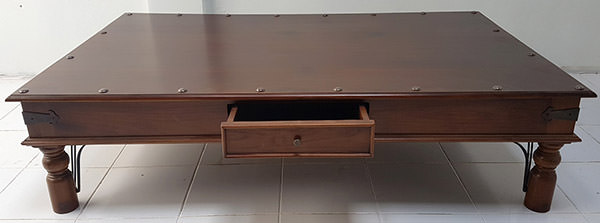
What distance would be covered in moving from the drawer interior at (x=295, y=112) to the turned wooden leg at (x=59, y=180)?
49 cm

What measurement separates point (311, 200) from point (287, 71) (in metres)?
0.40

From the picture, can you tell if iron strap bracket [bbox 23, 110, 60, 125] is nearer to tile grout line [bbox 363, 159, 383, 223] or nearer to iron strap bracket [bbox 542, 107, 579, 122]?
tile grout line [bbox 363, 159, 383, 223]

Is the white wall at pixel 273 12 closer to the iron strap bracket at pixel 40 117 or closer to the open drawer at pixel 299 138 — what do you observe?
the iron strap bracket at pixel 40 117

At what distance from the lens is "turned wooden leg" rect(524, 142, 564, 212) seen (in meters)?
1.46

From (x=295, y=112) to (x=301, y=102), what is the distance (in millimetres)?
107

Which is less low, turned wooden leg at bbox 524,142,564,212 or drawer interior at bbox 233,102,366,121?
drawer interior at bbox 233,102,366,121

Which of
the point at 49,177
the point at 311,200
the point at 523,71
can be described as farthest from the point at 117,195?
the point at 523,71

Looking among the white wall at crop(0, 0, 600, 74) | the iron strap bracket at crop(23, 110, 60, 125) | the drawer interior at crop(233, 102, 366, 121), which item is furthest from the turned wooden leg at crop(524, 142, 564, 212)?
the white wall at crop(0, 0, 600, 74)

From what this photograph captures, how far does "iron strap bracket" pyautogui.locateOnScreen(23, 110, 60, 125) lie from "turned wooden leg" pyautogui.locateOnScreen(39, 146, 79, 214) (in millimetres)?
91

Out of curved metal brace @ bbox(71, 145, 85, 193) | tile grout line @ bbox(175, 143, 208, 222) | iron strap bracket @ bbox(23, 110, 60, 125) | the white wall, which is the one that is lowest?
tile grout line @ bbox(175, 143, 208, 222)

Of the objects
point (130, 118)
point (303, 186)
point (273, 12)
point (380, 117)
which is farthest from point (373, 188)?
point (273, 12)

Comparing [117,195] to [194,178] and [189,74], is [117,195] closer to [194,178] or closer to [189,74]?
[194,178]

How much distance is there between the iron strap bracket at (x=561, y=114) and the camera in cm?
135

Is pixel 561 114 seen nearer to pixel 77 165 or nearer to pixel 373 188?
pixel 373 188
